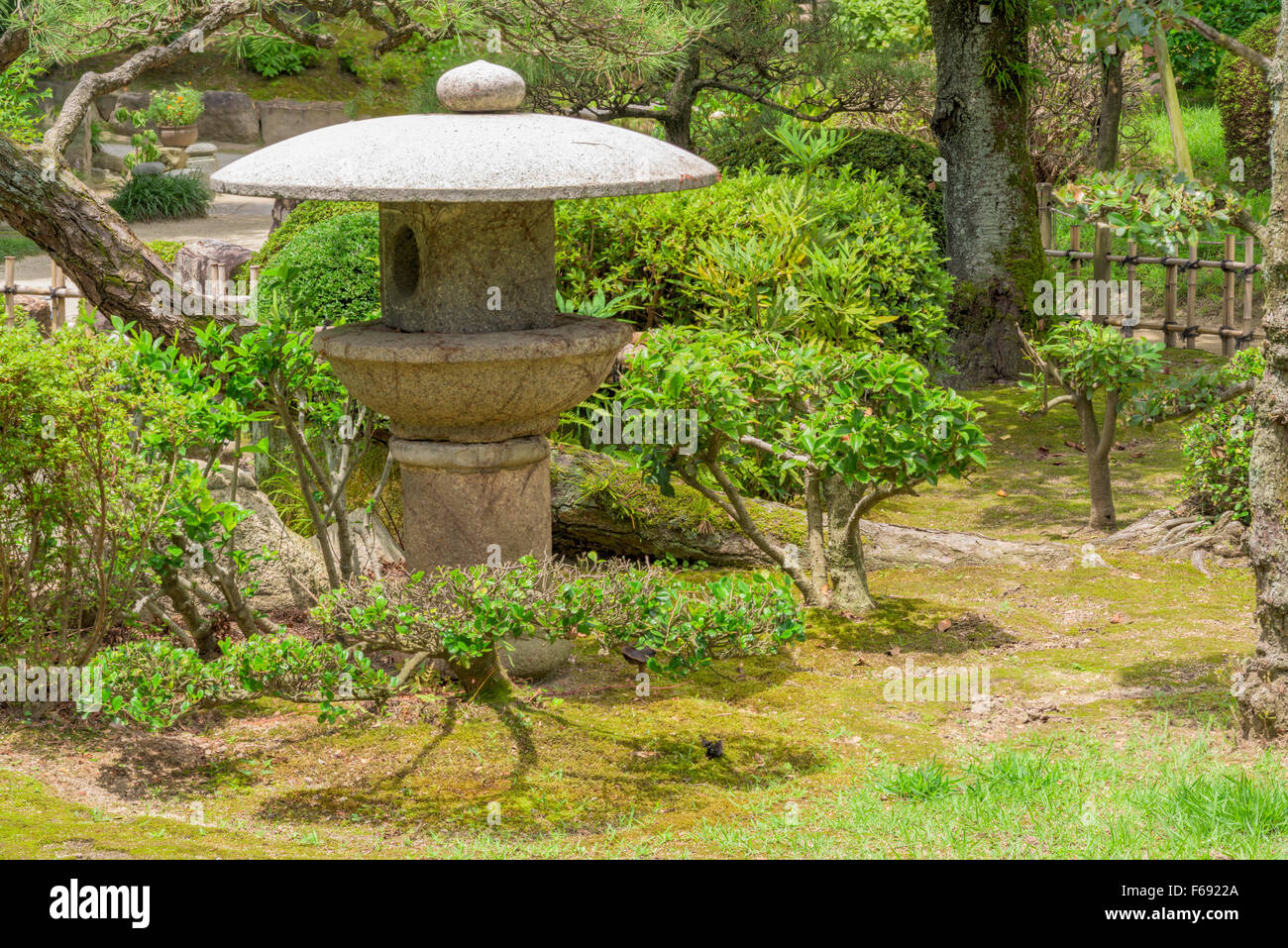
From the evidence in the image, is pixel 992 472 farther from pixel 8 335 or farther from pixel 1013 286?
pixel 8 335

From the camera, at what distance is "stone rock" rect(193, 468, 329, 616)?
600 cm

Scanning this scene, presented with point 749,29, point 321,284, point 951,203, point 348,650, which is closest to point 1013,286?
point 951,203

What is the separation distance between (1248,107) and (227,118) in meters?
16.6

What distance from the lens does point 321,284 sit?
7793mm

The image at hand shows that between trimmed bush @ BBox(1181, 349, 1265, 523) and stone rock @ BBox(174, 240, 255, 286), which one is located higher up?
stone rock @ BBox(174, 240, 255, 286)

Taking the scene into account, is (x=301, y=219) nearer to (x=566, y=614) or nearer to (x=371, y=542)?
(x=371, y=542)

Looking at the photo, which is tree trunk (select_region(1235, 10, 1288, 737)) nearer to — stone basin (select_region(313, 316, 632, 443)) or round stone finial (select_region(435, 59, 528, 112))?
stone basin (select_region(313, 316, 632, 443))

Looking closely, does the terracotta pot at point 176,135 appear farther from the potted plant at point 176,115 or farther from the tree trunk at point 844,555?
the tree trunk at point 844,555

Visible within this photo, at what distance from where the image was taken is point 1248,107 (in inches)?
634

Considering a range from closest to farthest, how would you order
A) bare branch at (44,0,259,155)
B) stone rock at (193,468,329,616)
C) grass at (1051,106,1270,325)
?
stone rock at (193,468,329,616)
bare branch at (44,0,259,155)
grass at (1051,106,1270,325)

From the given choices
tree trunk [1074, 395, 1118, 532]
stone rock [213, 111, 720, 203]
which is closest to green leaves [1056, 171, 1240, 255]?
stone rock [213, 111, 720, 203]

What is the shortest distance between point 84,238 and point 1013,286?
22.0 feet

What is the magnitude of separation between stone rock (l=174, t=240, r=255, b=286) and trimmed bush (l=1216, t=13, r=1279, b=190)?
11.4 m

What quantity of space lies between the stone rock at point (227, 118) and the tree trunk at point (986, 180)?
16.7 metres
